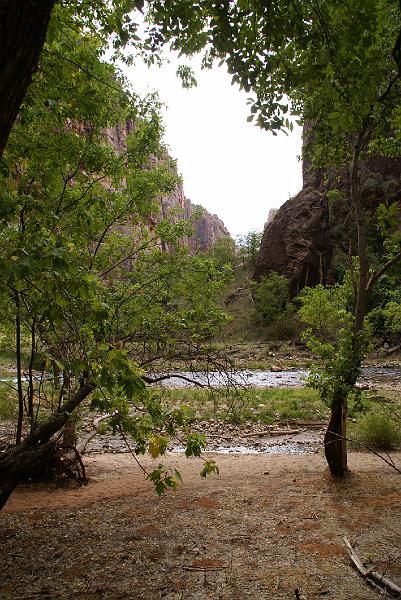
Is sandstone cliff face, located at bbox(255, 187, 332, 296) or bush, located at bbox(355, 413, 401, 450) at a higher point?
sandstone cliff face, located at bbox(255, 187, 332, 296)

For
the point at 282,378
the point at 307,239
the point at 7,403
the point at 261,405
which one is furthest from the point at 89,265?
the point at 307,239

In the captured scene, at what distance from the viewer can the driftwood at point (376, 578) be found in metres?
3.06

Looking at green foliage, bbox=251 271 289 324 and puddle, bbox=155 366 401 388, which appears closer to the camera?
puddle, bbox=155 366 401 388

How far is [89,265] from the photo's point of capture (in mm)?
6227

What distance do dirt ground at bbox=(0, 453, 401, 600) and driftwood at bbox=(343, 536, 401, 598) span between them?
0.07 metres

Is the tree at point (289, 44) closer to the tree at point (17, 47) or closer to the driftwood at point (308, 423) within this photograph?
the tree at point (17, 47)

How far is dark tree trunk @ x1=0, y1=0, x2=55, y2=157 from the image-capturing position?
1.37 metres

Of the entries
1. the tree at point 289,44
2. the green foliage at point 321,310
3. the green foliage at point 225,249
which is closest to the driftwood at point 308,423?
the tree at point 289,44

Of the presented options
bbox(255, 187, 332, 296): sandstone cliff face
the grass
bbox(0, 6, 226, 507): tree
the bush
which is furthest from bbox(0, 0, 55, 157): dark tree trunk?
bbox(255, 187, 332, 296): sandstone cliff face

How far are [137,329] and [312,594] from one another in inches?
150

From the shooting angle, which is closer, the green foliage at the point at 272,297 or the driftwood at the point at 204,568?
the driftwood at the point at 204,568

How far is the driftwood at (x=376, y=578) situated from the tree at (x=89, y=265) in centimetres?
144

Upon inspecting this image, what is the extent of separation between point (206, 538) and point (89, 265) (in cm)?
377

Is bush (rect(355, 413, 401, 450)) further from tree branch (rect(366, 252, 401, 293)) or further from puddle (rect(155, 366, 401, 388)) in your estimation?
puddle (rect(155, 366, 401, 388))
